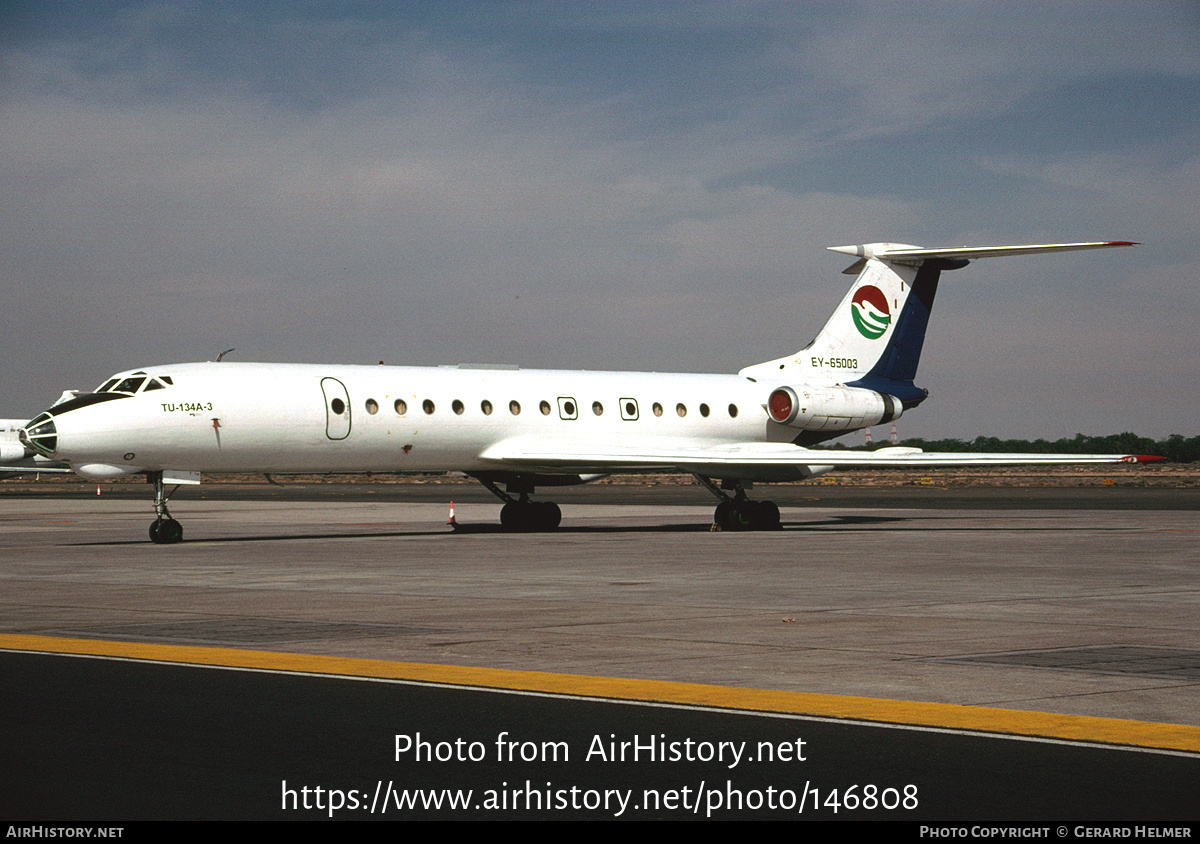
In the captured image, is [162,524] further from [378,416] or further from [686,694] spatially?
[686,694]

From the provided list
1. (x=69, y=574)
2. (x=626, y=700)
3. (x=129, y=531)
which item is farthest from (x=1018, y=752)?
(x=129, y=531)

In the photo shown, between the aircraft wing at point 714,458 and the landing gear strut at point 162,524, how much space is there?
21.5 feet

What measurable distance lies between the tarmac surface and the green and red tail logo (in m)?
7.43

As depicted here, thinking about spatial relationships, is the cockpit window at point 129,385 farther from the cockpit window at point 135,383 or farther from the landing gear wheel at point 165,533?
the landing gear wheel at point 165,533

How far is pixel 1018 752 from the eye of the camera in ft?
23.7

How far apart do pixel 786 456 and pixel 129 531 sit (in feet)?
47.1

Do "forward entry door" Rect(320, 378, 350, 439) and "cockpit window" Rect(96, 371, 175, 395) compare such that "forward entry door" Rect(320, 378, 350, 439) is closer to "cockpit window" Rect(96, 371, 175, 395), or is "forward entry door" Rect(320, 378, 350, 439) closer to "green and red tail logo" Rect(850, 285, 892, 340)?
"cockpit window" Rect(96, 371, 175, 395)

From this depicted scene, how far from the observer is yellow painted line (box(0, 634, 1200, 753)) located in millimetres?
7793

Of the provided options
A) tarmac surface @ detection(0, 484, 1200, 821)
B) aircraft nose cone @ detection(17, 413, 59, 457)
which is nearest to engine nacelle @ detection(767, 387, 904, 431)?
tarmac surface @ detection(0, 484, 1200, 821)

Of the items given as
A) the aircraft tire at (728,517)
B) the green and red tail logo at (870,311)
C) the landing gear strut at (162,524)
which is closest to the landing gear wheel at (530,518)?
the aircraft tire at (728,517)

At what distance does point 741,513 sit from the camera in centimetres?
3062

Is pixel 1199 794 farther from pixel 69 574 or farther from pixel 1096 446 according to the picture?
pixel 1096 446

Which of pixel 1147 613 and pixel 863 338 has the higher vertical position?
pixel 863 338

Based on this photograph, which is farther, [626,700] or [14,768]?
[626,700]
